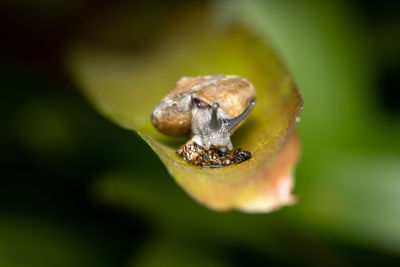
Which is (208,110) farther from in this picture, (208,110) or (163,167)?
(163,167)

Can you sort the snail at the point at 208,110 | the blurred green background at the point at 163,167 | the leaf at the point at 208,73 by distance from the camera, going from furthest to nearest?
the blurred green background at the point at 163,167
the snail at the point at 208,110
the leaf at the point at 208,73

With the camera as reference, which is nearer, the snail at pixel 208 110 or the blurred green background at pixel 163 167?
the snail at pixel 208 110

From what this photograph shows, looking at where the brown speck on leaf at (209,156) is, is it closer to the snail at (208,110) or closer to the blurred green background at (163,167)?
the snail at (208,110)

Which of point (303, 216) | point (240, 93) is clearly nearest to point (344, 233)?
point (303, 216)

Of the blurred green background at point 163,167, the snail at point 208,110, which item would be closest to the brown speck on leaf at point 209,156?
the snail at point 208,110

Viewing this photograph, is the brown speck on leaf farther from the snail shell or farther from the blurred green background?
the blurred green background

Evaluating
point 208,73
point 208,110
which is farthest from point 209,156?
point 208,73
